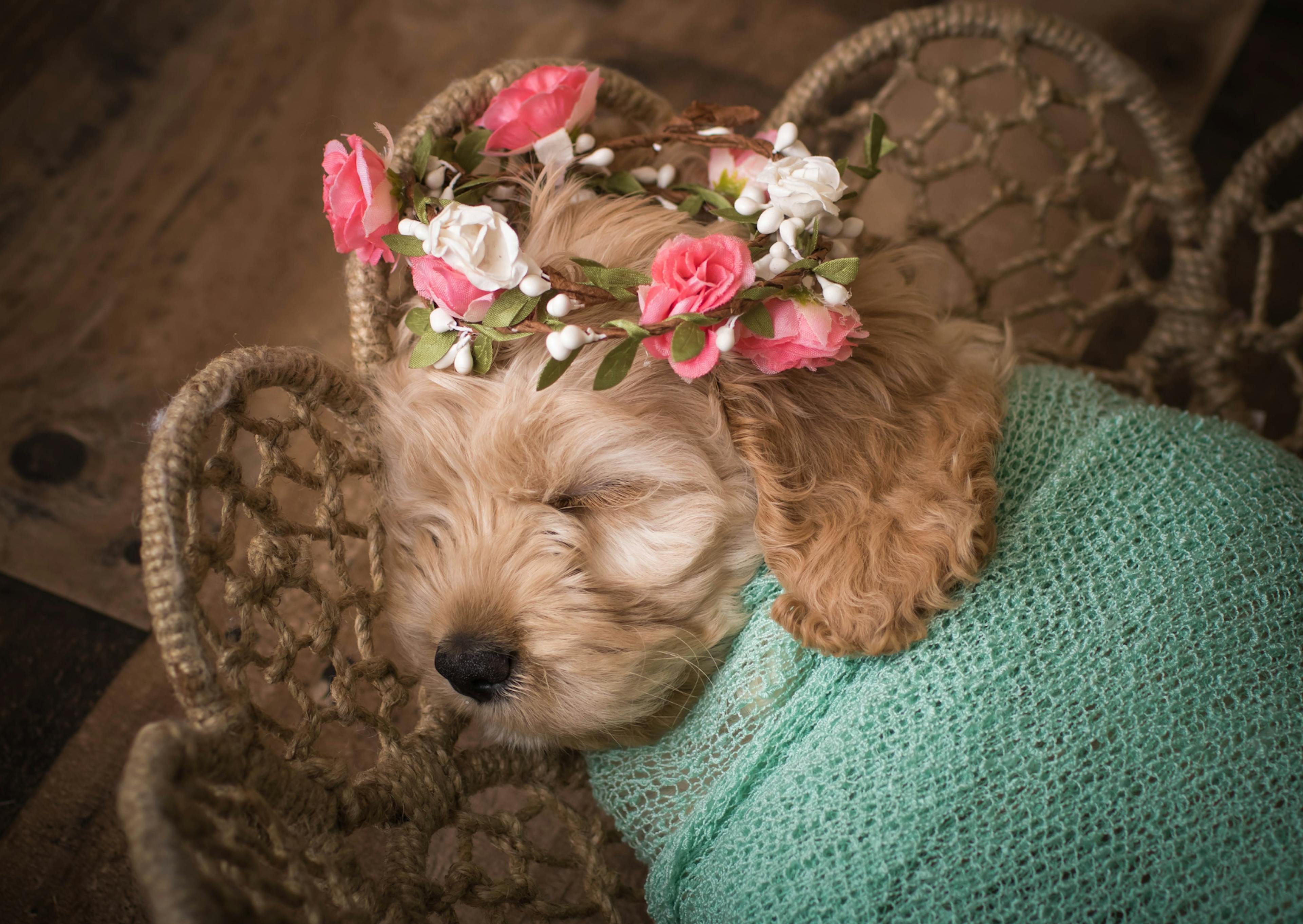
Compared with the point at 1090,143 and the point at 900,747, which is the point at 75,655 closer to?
the point at 900,747

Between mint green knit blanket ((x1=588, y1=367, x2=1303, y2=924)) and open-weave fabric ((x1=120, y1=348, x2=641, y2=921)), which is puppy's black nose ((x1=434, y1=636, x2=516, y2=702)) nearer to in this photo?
open-weave fabric ((x1=120, y1=348, x2=641, y2=921))

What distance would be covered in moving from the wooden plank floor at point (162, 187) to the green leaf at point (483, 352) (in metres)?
0.79

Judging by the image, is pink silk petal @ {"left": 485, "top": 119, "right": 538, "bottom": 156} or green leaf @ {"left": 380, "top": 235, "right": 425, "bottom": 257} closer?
green leaf @ {"left": 380, "top": 235, "right": 425, "bottom": 257}

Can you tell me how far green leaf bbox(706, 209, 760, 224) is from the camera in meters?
1.38

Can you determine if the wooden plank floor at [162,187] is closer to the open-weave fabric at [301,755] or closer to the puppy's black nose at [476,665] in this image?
the open-weave fabric at [301,755]

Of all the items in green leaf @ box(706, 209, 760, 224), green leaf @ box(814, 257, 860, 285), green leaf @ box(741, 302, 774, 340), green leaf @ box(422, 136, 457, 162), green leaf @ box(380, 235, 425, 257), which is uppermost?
green leaf @ box(814, 257, 860, 285)

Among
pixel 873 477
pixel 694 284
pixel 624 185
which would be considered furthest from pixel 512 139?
pixel 873 477

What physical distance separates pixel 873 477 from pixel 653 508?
338 mm

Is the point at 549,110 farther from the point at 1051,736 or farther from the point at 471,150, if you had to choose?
the point at 1051,736

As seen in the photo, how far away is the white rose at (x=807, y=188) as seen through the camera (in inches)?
50.8

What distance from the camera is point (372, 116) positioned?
2.57m

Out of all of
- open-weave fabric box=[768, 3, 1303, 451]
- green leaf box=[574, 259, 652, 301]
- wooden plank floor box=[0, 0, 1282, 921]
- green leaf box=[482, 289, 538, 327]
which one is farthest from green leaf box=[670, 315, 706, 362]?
wooden plank floor box=[0, 0, 1282, 921]

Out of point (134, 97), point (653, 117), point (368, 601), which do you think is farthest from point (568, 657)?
point (134, 97)

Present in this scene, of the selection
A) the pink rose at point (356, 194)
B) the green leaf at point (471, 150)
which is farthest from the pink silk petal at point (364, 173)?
the green leaf at point (471, 150)
